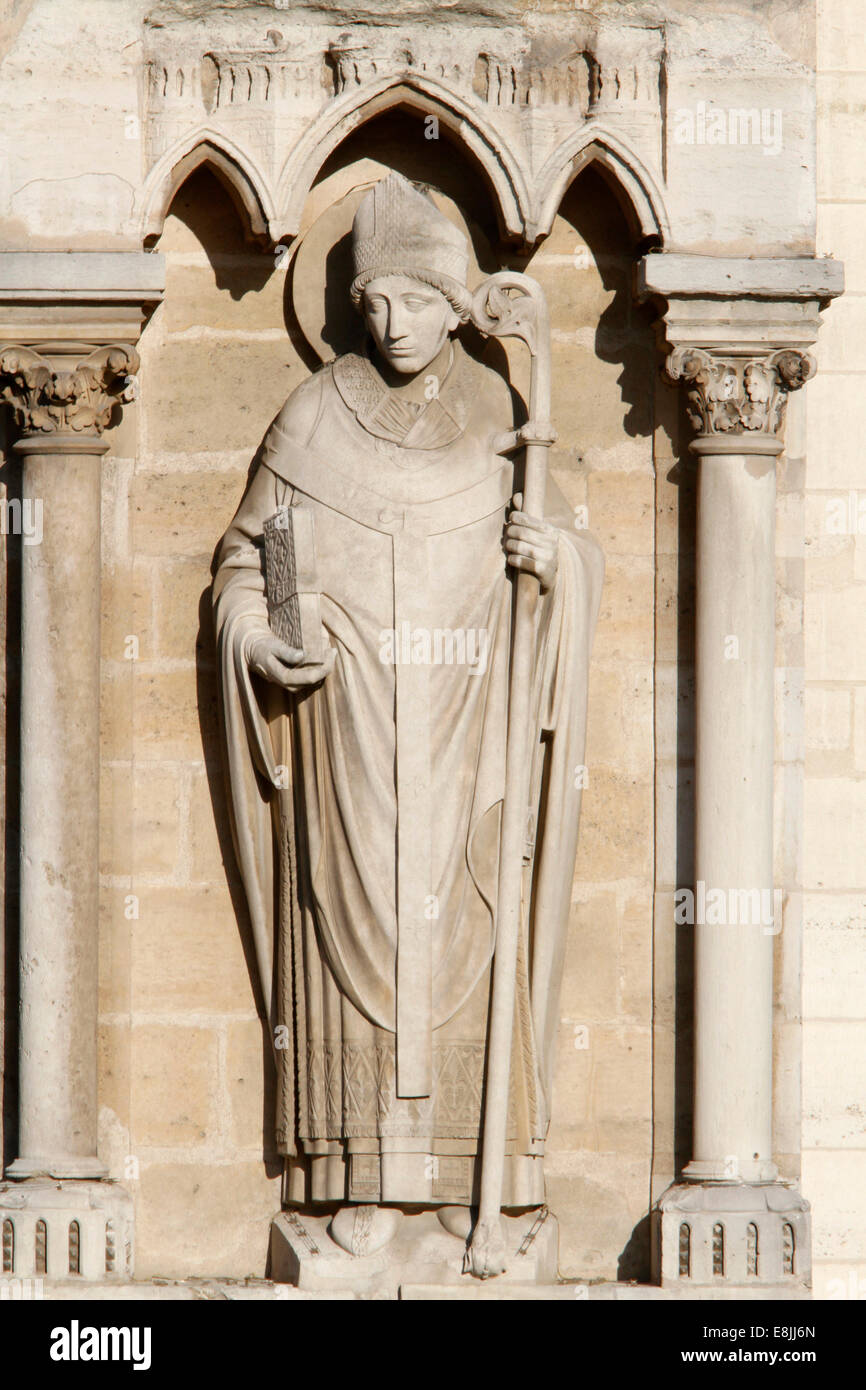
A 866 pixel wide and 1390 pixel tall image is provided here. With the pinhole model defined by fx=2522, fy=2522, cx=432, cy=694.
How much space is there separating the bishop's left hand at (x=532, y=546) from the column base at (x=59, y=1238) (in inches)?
76.4

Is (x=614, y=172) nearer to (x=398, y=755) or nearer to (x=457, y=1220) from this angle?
(x=398, y=755)

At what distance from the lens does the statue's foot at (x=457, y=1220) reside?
6.43 m

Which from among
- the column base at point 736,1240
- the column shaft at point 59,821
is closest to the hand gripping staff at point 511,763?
the column base at point 736,1240

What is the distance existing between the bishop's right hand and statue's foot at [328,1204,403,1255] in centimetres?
135

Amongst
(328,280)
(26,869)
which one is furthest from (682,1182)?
(328,280)

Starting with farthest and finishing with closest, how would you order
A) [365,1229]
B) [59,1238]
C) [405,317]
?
[405,317]
[365,1229]
[59,1238]

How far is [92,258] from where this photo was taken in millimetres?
6461

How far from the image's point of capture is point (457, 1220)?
6445mm

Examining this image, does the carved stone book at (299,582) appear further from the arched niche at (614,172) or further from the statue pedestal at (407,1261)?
the statue pedestal at (407,1261)

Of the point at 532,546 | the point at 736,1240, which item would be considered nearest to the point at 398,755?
the point at 532,546

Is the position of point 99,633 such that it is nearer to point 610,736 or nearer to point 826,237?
point 610,736

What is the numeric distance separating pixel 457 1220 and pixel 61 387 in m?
2.36

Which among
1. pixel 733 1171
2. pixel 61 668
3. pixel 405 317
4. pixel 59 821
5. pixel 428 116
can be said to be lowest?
pixel 733 1171

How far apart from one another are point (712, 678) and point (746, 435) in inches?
25.3
